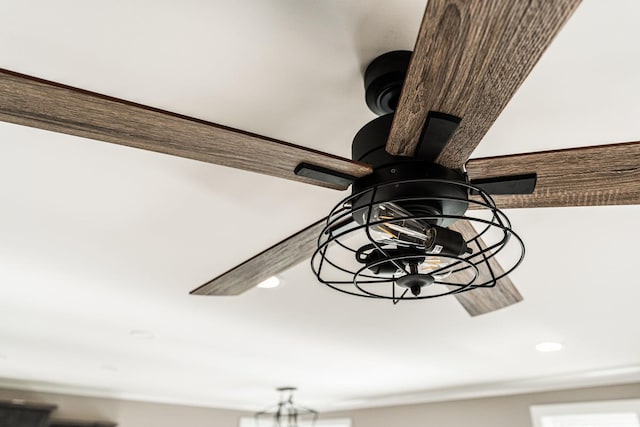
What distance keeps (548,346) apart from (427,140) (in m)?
2.43

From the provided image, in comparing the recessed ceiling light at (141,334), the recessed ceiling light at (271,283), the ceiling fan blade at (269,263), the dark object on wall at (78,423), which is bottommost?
the dark object on wall at (78,423)

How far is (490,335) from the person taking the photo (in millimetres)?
2506

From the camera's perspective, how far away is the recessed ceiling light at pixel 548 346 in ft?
8.49

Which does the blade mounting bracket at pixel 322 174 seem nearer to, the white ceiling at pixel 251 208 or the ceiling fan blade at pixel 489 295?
the white ceiling at pixel 251 208

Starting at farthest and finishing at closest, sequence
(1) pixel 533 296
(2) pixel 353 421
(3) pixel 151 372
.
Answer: (2) pixel 353 421 < (3) pixel 151 372 < (1) pixel 533 296

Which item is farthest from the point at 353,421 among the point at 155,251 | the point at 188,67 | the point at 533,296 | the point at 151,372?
the point at 188,67

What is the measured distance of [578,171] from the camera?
31.3 inches

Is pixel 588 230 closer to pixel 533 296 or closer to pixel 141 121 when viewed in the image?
pixel 533 296

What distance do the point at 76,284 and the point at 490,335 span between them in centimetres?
215

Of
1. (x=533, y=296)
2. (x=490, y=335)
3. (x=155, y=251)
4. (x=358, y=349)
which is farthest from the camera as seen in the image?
(x=358, y=349)

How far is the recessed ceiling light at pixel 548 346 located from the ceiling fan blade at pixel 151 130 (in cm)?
233

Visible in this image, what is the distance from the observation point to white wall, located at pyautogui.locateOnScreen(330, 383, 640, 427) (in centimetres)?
346

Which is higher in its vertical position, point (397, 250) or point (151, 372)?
point (151, 372)

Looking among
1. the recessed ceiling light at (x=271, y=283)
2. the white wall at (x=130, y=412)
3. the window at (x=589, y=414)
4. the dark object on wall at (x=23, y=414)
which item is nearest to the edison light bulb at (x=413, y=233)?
the recessed ceiling light at (x=271, y=283)
